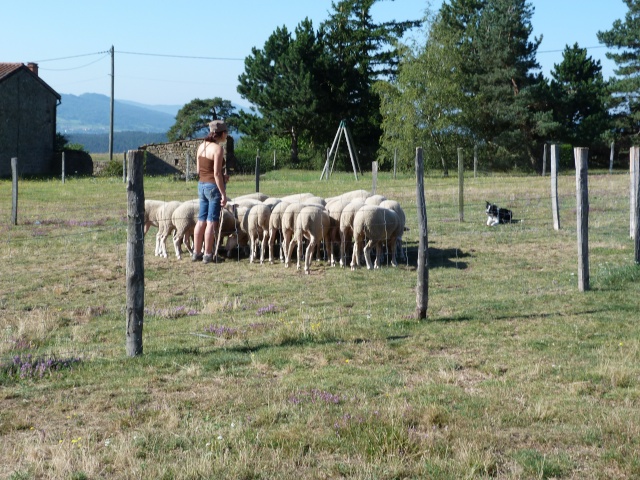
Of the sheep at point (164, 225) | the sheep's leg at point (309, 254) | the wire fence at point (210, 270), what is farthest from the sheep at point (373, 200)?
the sheep at point (164, 225)

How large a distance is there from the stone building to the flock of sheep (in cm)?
3744

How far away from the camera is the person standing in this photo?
15437mm

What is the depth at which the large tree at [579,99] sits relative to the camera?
56594mm

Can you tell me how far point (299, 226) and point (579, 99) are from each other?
47.7 meters

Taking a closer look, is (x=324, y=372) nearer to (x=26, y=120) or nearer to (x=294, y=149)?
(x=26, y=120)

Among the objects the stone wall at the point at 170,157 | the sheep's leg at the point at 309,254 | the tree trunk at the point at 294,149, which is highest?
the tree trunk at the point at 294,149

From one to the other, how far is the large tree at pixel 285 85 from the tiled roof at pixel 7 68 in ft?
52.5

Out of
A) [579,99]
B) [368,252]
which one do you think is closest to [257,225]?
[368,252]

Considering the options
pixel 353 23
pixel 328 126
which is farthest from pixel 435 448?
pixel 353 23

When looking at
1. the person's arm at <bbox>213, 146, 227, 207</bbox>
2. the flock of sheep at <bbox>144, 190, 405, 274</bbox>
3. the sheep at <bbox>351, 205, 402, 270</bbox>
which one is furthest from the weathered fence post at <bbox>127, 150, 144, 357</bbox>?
the sheep at <bbox>351, 205, 402, 270</bbox>

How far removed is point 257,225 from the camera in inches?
661

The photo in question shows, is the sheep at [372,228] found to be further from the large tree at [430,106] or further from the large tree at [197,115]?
the large tree at [197,115]

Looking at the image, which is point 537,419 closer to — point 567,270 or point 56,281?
point 567,270

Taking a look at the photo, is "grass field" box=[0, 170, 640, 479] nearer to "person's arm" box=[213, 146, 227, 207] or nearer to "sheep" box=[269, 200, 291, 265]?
"sheep" box=[269, 200, 291, 265]
